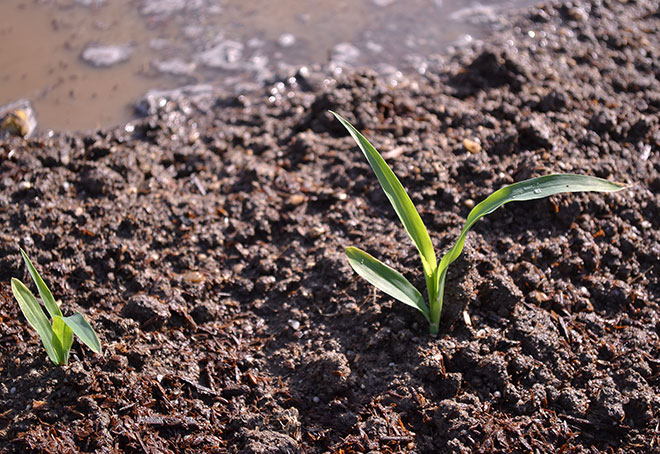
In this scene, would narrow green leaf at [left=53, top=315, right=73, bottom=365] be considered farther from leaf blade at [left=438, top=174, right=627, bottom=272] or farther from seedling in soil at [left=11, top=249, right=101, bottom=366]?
leaf blade at [left=438, top=174, right=627, bottom=272]

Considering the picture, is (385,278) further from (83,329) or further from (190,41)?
(190,41)

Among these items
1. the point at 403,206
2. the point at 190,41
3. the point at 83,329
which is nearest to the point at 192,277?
the point at 83,329

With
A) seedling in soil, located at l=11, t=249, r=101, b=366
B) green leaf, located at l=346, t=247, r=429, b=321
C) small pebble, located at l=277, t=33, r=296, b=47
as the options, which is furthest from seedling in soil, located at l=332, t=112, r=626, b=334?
small pebble, located at l=277, t=33, r=296, b=47

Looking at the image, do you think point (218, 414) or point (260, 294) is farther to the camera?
point (260, 294)

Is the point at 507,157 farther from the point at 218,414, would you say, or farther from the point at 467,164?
the point at 218,414

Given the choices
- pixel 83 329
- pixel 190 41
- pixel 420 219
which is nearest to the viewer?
pixel 83 329

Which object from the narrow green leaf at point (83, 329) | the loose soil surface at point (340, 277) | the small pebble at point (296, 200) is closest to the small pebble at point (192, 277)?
the loose soil surface at point (340, 277)

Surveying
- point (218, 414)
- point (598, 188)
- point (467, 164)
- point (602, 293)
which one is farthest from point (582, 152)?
point (218, 414)
